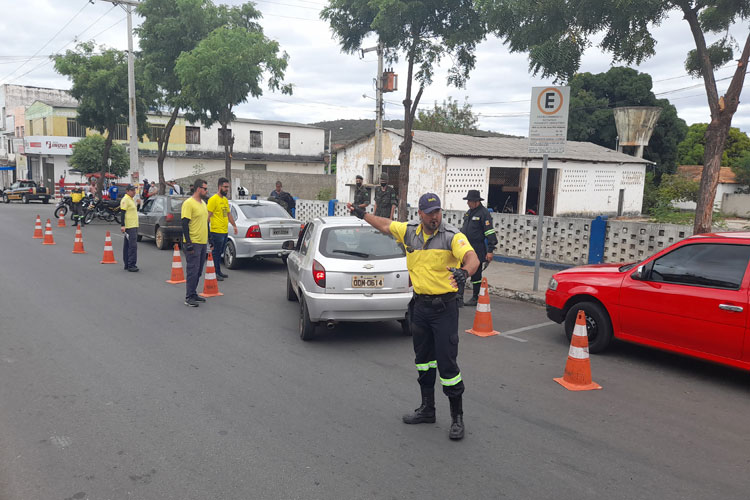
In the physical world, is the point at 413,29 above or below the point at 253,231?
above

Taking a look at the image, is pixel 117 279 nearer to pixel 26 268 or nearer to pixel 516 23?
pixel 26 268

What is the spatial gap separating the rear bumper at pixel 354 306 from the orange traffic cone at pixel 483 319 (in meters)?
1.20

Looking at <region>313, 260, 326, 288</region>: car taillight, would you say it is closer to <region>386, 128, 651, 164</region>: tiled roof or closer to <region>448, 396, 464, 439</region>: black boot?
<region>448, 396, 464, 439</region>: black boot

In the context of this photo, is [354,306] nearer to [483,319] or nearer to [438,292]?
[483,319]

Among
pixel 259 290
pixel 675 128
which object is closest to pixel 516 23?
pixel 259 290

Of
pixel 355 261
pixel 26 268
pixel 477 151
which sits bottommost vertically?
pixel 26 268

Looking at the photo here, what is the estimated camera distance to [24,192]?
41062mm

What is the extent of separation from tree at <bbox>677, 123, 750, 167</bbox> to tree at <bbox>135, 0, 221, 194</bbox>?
43.6m

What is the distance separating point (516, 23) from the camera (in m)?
11.9

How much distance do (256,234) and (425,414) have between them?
323 inches

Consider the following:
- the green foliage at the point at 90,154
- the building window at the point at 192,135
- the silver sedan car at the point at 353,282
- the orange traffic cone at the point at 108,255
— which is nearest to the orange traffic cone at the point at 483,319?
the silver sedan car at the point at 353,282

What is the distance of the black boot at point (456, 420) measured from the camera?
437cm

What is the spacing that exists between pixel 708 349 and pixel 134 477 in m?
5.21

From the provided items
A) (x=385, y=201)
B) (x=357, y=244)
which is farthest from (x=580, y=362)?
(x=385, y=201)
